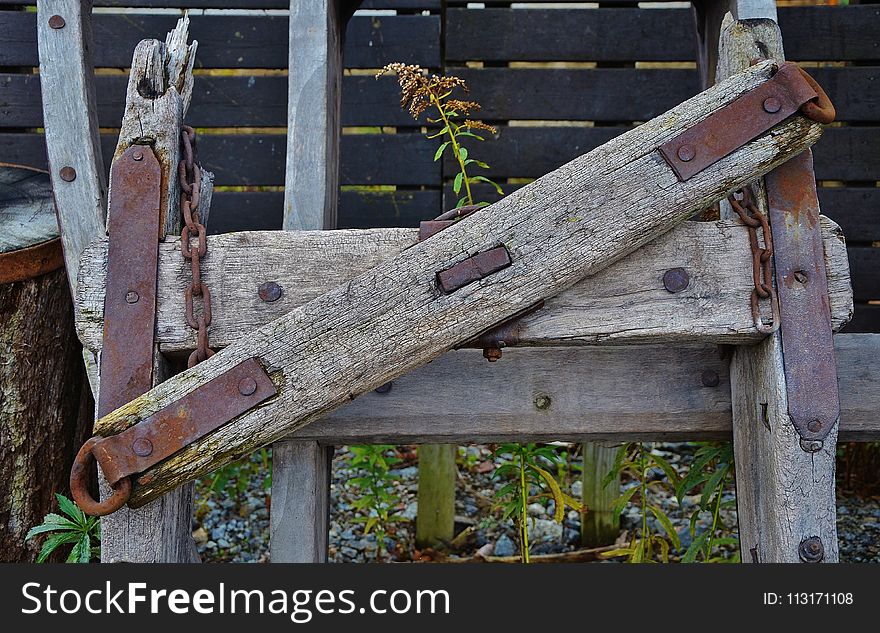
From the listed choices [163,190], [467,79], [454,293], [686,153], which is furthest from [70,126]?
A: [686,153]

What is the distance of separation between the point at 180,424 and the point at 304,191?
751mm

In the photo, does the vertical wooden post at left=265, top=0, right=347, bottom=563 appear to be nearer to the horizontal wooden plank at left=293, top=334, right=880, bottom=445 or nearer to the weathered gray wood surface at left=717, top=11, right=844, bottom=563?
the horizontal wooden plank at left=293, top=334, right=880, bottom=445

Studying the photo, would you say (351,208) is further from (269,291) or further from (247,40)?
(269,291)

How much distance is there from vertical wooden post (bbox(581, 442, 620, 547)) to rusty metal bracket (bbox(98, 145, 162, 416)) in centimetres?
206

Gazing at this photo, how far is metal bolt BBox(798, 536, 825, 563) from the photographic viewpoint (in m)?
1.88

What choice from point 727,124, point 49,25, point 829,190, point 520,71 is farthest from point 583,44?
point 49,25

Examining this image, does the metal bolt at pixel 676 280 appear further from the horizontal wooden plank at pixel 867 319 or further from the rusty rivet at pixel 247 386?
the horizontal wooden plank at pixel 867 319

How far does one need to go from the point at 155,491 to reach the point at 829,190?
289 centimetres

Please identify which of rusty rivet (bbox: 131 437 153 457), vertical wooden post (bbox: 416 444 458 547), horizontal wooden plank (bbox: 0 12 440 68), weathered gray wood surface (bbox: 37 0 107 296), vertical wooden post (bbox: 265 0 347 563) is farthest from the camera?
vertical wooden post (bbox: 416 444 458 547)

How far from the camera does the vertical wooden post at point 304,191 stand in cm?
221

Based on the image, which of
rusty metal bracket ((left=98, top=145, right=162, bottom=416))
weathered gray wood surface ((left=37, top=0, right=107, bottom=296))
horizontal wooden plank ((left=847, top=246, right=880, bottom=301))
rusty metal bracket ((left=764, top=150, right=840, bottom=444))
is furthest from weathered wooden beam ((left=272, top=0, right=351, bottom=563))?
horizontal wooden plank ((left=847, top=246, right=880, bottom=301))

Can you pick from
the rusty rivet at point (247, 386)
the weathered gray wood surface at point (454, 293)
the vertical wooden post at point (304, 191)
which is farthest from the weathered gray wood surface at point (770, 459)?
the rusty rivet at point (247, 386)

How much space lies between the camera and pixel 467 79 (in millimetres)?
3383

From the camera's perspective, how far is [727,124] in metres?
1.87
